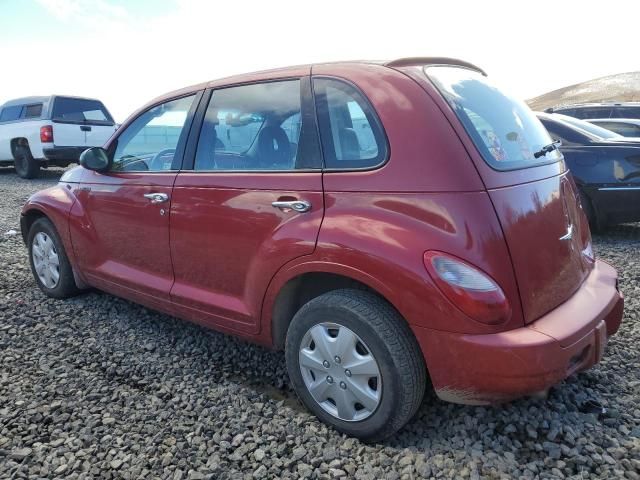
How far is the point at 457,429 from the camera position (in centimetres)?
233

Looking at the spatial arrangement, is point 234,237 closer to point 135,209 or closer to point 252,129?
point 252,129

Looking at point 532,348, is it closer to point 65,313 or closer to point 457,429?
point 457,429

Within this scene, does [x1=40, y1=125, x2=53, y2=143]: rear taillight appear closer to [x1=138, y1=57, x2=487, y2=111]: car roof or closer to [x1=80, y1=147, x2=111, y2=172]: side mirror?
[x1=80, y1=147, x2=111, y2=172]: side mirror

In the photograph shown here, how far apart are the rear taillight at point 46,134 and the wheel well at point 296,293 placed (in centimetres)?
1056

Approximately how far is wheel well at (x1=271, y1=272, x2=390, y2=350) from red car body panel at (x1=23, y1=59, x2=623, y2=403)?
0.03 meters

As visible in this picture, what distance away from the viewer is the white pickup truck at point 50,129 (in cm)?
1109

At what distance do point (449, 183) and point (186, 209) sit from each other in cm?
153

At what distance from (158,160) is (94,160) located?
549 mm

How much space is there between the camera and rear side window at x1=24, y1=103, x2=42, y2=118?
1140 cm

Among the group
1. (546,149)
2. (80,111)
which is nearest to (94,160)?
(546,149)

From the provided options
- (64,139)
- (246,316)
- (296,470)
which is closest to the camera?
(296,470)

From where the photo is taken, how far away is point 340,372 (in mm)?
2270

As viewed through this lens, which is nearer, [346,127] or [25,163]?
[346,127]

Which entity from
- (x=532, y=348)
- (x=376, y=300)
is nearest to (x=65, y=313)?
(x=376, y=300)
